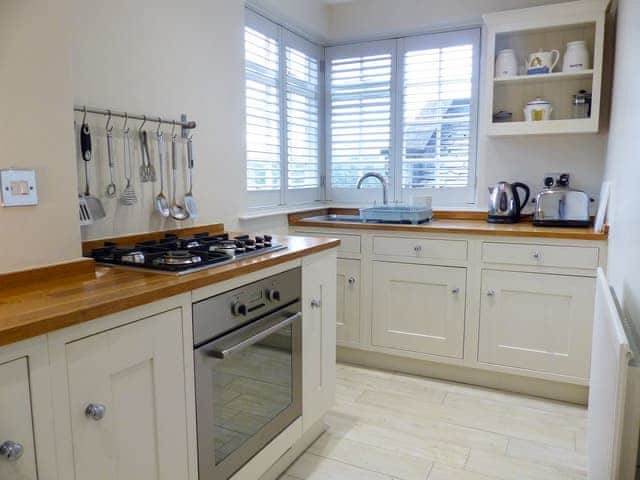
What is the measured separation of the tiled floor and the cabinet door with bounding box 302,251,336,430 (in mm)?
202

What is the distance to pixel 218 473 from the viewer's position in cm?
155

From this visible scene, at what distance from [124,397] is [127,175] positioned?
1.07m

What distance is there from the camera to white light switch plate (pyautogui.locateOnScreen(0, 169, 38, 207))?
1.30m

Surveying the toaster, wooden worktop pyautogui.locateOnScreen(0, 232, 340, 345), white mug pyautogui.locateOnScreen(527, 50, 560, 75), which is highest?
white mug pyautogui.locateOnScreen(527, 50, 560, 75)

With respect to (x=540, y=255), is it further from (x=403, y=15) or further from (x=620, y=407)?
(x=403, y=15)

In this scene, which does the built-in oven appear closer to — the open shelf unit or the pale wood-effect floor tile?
the pale wood-effect floor tile

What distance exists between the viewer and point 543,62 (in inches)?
112

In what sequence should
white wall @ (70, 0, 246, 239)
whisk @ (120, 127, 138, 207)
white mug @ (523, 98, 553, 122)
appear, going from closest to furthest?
white wall @ (70, 0, 246, 239) → whisk @ (120, 127, 138, 207) → white mug @ (523, 98, 553, 122)

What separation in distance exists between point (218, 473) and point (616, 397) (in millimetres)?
1157

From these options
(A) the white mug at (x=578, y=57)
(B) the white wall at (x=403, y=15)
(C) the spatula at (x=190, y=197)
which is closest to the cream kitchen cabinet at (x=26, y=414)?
(C) the spatula at (x=190, y=197)

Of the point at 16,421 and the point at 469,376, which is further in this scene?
the point at 469,376

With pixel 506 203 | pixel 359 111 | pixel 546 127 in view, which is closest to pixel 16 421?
pixel 506 203

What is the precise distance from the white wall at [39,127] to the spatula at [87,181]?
1.04 feet

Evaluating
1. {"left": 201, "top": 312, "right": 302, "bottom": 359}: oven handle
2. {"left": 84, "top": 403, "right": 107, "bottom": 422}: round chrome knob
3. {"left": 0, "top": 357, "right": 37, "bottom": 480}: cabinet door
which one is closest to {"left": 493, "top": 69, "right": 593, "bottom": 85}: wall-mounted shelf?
{"left": 201, "top": 312, "right": 302, "bottom": 359}: oven handle
